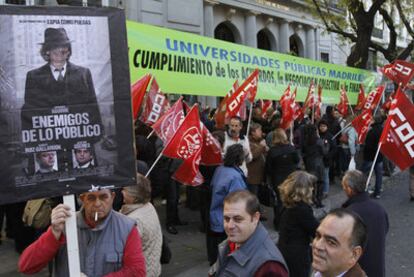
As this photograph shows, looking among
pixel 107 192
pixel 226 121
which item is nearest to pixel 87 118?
pixel 107 192

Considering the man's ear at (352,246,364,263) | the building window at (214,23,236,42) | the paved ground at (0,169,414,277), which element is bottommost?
the paved ground at (0,169,414,277)

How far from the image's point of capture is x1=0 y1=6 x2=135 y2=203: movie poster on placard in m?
2.48

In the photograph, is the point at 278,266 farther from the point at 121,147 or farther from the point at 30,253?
the point at 30,253

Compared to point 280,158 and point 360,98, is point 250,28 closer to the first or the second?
point 360,98

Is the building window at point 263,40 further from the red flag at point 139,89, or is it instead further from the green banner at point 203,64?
the red flag at point 139,89

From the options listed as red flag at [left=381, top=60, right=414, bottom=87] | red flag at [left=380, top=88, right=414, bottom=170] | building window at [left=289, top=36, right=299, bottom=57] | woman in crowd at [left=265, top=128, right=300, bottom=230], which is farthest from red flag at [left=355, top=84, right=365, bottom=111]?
building window at [left=289, top=36, right=299, bottom=57]

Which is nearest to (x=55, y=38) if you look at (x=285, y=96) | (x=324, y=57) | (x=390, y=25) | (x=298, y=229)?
(x=298, y=229)

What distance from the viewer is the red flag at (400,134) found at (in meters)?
5.89

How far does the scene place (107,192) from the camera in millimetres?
2893

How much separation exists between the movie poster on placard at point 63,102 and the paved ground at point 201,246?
371 cm

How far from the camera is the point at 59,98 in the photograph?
2.57m

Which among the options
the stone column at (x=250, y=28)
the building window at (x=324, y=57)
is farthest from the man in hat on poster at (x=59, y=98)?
the building window at (x=324, y=57)

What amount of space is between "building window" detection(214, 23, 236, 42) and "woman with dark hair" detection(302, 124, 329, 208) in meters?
12.9

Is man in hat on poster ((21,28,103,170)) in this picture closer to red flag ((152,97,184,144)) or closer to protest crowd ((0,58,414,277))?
protest crowd ((0,58,414,277))
